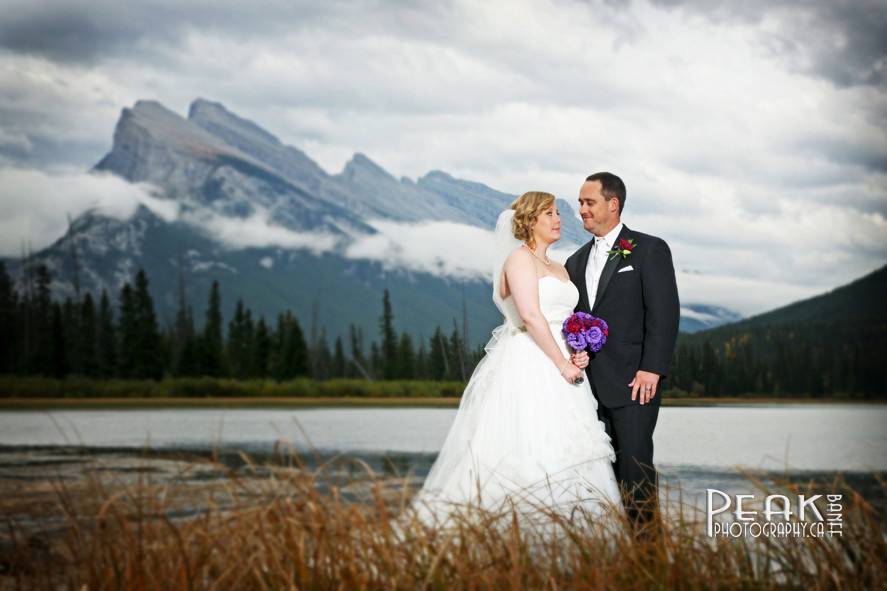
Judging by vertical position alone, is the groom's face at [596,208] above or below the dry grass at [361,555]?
above

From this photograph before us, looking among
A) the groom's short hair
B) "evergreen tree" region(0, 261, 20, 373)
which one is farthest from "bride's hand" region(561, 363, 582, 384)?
"evergreen tree" region(0, 261, 20, 373)

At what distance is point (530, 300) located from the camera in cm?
539

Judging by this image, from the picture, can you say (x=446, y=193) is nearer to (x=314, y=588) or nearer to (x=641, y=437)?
(x=641, y=437)

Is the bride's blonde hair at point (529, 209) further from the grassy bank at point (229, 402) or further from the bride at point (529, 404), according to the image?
the grassy bank at point (229, 402)

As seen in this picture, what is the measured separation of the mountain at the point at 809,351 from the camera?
A: 98.0 feet

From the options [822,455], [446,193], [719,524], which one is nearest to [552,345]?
[719,524]

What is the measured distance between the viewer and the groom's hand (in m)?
5.39

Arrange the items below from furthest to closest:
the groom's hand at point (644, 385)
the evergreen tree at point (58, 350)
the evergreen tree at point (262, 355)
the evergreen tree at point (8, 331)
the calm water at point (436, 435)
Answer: the evergreen tree at point (8, 331) → the evergreen tree at point (262, 355) → the evergreen tree at point (58, 350) → the calm water at point (436, 435) → the groom's hand at point (644, 385)

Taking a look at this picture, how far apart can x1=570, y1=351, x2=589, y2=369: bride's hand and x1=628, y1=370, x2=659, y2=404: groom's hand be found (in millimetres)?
303

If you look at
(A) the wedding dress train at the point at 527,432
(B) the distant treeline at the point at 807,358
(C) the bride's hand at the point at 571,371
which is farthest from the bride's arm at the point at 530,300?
(B) the distant treeline at the point at 807,358

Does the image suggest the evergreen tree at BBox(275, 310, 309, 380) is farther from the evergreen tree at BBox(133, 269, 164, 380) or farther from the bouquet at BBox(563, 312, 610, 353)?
the bouquet at BBox(563, 312, 610, 353)

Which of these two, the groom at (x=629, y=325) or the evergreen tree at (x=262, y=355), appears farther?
the evergreen tree at (x=262, y=355)

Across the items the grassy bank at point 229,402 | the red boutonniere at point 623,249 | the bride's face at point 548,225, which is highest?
the bride's face at point 548,225

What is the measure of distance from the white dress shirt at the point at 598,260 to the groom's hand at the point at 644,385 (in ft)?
1.74
